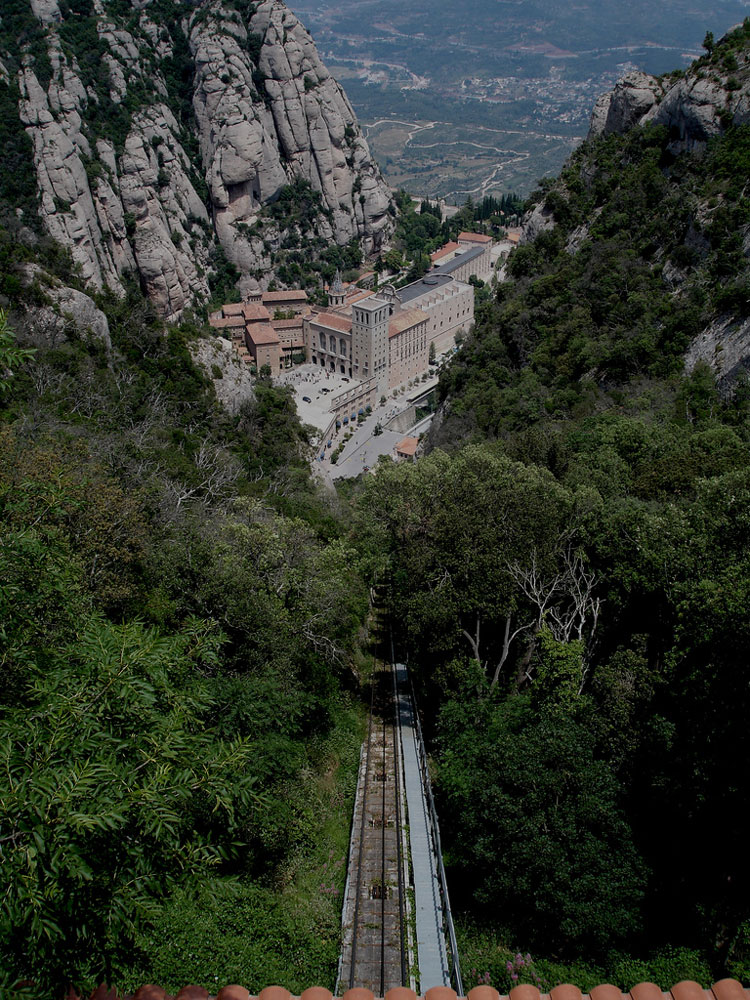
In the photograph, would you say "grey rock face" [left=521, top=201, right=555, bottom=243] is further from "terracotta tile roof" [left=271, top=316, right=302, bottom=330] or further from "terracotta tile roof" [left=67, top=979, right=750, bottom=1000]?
"terracotta tile roof" [left=67, top=979, right=750, bottom=1000]

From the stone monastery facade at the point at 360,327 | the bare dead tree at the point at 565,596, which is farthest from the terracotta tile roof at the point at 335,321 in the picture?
the bare dead tree at the point at 565,596

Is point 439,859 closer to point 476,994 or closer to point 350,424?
point 476,994

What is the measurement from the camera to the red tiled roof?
403 ft

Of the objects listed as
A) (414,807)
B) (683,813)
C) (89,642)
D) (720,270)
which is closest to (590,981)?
(683,813)

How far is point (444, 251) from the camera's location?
12400cm

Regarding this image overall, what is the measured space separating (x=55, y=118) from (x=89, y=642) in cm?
9444

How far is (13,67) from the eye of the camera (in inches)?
3465

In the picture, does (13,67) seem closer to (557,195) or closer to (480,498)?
(557,195)

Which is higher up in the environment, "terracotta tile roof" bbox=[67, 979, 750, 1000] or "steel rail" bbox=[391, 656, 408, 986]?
"terracotta tile roof" bbox=[67, 979, 750, 1000]

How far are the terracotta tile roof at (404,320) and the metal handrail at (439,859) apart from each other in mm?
73767

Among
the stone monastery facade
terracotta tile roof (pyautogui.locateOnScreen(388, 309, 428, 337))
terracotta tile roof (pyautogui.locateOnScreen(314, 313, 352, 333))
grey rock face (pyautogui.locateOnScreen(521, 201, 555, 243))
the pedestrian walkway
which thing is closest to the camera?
the pedestrian walkway

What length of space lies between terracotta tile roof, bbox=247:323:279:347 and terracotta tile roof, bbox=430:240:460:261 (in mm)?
39055

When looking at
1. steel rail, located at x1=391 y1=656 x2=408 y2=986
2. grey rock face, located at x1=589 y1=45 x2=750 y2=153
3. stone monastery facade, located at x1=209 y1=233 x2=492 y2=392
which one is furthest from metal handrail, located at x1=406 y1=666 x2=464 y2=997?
stone monastery facade, located at x1=209 y1=233 x2=492 y2=392

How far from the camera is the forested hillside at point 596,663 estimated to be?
527 inches
